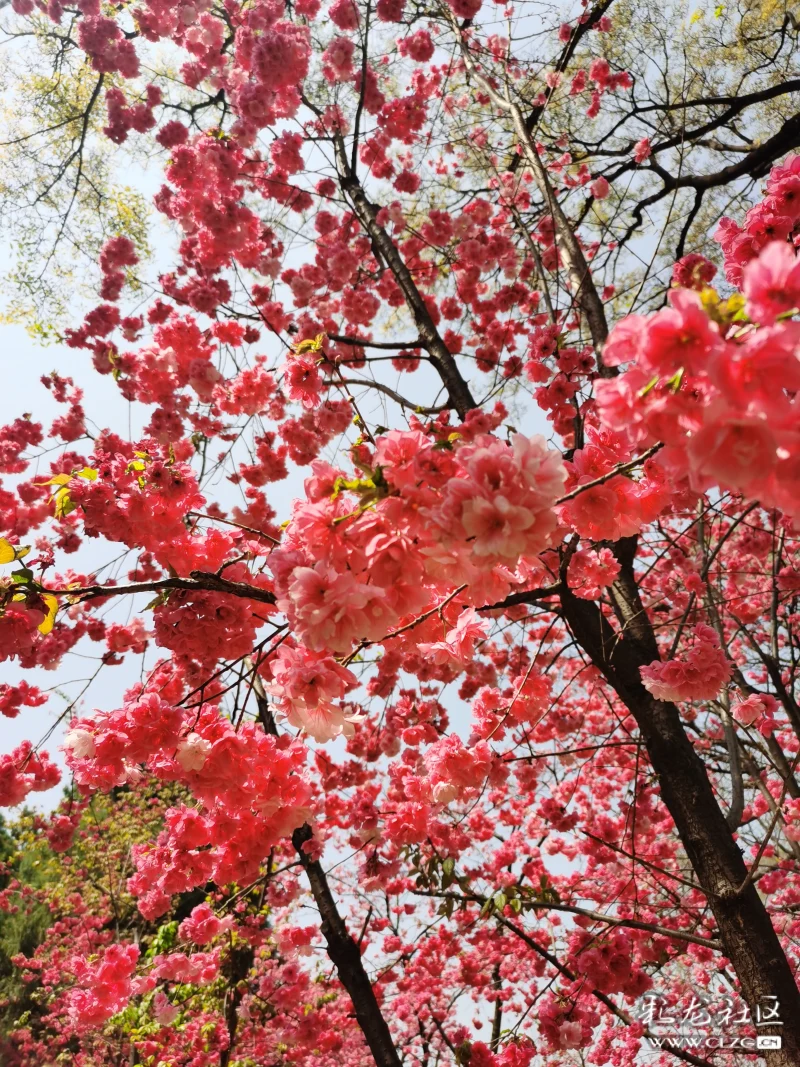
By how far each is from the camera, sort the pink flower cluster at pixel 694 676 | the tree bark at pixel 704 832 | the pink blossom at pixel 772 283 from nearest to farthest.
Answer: the pink blossom at pixel 772 283, the tree bark at pixel 704 832, the pink flower cluster at pixel 694 676

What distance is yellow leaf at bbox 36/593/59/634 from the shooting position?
1.67 metres

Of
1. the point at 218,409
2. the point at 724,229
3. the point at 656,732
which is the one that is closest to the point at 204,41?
the point at 218,409

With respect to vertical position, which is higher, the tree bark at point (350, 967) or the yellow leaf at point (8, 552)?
the yellow leaf at point (8, 552)

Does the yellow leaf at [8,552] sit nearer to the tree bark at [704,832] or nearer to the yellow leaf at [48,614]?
the yellow leaf at [48,614]

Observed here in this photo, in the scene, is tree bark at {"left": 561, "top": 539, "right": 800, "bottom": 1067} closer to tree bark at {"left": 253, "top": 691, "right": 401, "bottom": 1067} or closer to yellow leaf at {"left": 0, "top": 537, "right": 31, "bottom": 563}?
yellow leaf at {"left": 0, "top": 537, "right": 31, "bottom": 563}

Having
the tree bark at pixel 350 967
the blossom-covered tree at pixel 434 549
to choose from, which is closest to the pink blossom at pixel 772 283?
the blossom-covered tree at pixel 434 549

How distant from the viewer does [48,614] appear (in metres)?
1.70

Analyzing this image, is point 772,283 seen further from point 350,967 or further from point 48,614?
point 350,967

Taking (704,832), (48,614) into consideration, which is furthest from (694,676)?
(48,614)

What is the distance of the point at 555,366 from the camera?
3.98 meters

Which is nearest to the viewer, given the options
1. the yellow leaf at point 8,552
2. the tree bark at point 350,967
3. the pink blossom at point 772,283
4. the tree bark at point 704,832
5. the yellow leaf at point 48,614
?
the pink blossom at point 772,283

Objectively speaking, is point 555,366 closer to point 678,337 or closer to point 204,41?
point 678,337

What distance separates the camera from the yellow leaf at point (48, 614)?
5.46 ft

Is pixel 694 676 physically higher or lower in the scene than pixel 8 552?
lower
